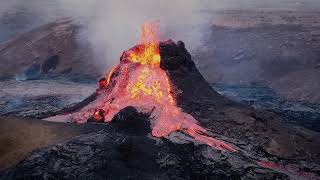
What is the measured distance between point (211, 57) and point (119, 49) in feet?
16.8

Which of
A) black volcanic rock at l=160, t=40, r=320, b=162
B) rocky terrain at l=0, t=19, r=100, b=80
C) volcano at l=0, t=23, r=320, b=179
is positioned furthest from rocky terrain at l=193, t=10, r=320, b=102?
volcano at l=0, t=23, r=320, b=179

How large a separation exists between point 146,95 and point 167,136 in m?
2.58

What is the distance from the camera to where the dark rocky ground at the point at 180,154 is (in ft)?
30.5

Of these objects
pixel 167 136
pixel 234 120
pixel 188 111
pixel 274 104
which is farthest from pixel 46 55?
pixel 167 136

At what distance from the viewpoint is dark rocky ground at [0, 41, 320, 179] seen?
30.5 feet

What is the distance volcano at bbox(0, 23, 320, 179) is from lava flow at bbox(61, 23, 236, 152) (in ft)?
0.09

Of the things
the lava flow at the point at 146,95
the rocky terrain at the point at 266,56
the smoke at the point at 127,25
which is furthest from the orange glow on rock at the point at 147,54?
the smoke at the point at 127,25

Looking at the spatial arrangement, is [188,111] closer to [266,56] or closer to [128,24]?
[266,56]

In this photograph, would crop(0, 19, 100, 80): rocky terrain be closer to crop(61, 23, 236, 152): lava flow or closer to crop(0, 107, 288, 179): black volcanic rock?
crop(61, 23, 236, 152): lava flow

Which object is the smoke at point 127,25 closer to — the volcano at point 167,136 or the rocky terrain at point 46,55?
the rocky terrain at point 46,55

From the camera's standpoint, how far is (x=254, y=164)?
10258 mm

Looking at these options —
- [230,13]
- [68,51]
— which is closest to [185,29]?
[68,51]

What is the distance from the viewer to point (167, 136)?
35.8 feet

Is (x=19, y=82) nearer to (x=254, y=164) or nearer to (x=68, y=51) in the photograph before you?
(x=68, y=51)
